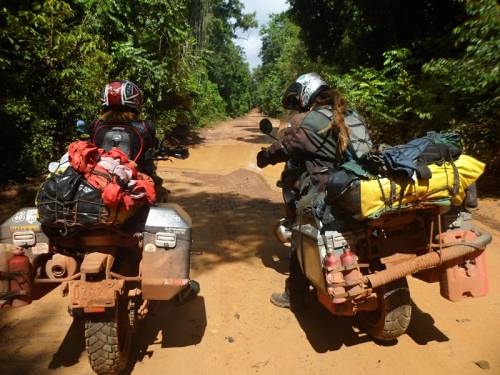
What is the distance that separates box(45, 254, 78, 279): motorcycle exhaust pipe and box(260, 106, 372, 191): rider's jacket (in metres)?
1.90

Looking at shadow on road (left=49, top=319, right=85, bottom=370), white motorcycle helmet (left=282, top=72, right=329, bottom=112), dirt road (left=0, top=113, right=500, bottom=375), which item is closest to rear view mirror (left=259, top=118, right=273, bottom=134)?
white motorcycle helmet (left=282, top=72, right=329, bottom=112)

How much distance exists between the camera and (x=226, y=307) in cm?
395

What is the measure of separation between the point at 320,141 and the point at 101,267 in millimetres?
1893

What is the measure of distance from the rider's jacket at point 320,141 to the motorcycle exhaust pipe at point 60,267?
1.90 meters

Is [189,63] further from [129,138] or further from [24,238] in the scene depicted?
[24,238]

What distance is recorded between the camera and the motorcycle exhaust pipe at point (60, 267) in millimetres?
2834

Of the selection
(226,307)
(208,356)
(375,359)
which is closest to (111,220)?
(208,356)

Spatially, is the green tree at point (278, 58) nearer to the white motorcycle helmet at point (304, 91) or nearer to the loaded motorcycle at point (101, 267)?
the white motorcycle helmet at point (304, 91)

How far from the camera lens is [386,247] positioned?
10.1 ft

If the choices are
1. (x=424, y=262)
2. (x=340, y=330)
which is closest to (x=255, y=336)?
(x=340, y=330)

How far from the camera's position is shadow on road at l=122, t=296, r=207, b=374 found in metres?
3.27

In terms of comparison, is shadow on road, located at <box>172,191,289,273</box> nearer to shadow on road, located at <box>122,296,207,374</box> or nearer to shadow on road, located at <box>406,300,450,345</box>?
shadow on road, located at <box>122,296,207,374</box>

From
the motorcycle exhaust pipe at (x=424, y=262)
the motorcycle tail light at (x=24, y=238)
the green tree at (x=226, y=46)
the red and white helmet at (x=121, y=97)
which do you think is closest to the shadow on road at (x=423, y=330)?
the motorcycle exhaust pipe at (x=424, y=262)

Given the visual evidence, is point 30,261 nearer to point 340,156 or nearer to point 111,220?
point 111,220
